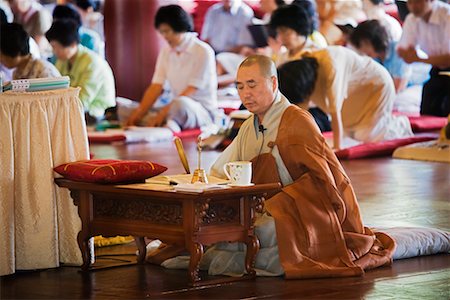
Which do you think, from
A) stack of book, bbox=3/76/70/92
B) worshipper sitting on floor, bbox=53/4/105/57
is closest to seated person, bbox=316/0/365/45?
worshipper sitting on floor, bbox=53/4/105/57

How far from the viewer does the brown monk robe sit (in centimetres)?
464

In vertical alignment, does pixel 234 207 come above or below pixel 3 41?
below

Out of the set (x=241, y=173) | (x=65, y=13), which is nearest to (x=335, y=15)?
(x=65, y=13)

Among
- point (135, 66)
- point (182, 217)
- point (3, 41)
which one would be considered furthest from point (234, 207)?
point (135, 66)

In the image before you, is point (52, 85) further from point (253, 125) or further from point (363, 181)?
point (363, 181)

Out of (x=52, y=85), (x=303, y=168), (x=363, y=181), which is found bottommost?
(x=363, y=181)

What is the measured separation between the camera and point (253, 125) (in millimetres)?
4949

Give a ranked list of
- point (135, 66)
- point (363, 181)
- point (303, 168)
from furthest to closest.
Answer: point (135, 66)
point (363, 181)
point (303, 168)

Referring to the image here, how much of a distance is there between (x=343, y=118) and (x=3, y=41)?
10.5 feet

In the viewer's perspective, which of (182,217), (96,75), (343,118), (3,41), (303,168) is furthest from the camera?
(96,75)

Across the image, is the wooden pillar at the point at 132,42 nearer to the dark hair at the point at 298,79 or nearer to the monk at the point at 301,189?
the dark hair at the point at 298,79

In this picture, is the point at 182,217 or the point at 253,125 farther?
the point at 253,125

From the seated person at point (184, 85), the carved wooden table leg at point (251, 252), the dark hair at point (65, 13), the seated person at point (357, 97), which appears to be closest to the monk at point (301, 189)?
the carved wooden table leg at point (251, 252)

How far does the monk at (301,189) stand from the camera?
4.66 metres
